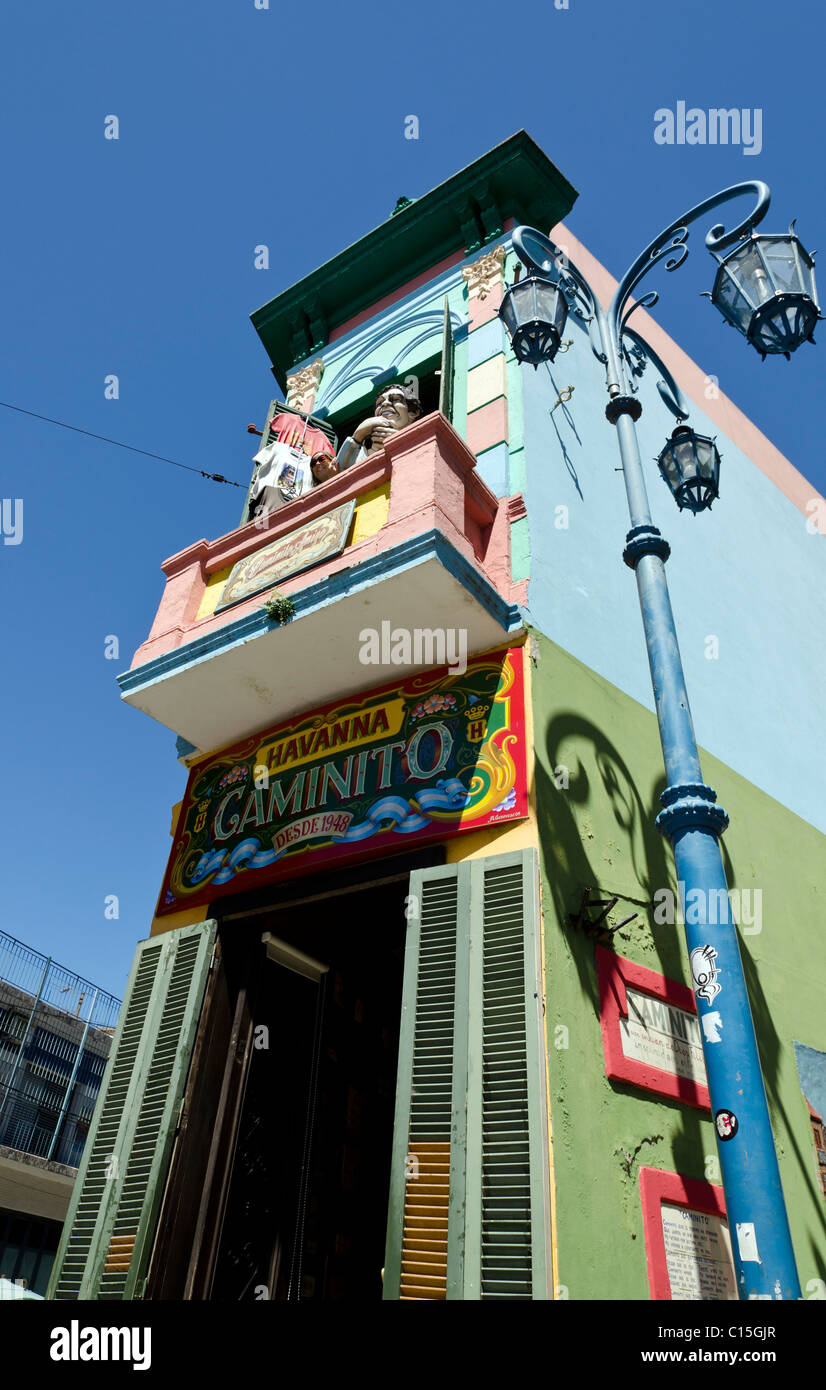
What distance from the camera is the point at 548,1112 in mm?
4508

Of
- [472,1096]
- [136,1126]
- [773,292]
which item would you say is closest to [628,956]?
[472,1096]

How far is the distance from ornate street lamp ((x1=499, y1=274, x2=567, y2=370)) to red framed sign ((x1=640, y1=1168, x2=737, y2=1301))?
4934 millimetres

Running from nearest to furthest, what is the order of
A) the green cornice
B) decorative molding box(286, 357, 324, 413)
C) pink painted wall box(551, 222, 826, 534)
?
the green cornice, decorative molding box(286, 357, 324, 413), pink painted wall box(551, 222, 826, 534)

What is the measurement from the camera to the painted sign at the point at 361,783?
584cm

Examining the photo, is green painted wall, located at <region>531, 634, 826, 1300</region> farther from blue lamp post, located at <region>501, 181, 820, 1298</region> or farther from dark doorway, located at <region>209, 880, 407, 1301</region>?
dark doorway, located at <region>209, 880, 407, 1301</region>

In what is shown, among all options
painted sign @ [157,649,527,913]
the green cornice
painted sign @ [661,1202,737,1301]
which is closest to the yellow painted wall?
painted sign @ [157,649,527,913]

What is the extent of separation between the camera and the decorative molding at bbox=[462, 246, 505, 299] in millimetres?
9641

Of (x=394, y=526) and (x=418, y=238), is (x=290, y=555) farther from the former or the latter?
(x=418, y=238)

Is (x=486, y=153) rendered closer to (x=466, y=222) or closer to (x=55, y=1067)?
(x=466, y=222)

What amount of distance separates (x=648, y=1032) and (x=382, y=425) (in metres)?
5.67

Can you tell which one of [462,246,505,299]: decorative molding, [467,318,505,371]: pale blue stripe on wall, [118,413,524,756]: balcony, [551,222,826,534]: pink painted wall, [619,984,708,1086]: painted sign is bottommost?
[619,984,708,1086]: painted sign

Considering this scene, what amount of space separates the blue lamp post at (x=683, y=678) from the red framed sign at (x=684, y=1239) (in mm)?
1517
